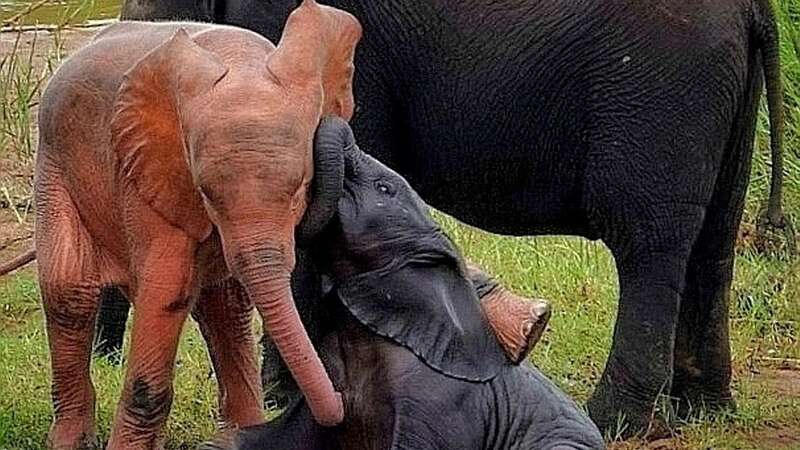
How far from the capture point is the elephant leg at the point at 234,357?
293 centimetres

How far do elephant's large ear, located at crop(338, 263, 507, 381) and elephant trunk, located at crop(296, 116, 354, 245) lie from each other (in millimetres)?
84

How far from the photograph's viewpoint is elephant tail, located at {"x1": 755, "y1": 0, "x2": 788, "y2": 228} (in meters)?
3.74

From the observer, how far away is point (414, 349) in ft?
6.68

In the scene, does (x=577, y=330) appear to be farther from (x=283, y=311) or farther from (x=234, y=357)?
(x=283, y=311)

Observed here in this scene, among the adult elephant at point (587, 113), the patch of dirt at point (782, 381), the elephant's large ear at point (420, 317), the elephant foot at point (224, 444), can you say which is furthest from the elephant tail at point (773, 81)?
the elephant foot at point (224, 444)

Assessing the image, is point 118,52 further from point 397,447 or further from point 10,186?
point 10,186

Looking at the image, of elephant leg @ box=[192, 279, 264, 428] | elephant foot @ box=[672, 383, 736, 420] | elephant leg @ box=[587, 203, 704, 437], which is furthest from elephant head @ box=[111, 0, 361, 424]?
elephant foot @ box=[672, 383, 736, 420]

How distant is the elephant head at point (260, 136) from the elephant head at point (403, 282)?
39mm

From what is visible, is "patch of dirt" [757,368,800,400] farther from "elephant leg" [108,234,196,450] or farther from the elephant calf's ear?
the elephant calf's ear

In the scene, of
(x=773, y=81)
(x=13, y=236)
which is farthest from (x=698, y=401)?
(x=13, y=236)

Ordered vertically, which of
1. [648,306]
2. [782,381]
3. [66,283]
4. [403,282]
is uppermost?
[403,282]

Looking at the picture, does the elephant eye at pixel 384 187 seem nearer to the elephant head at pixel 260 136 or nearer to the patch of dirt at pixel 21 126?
the elephant head at pixel 260 136

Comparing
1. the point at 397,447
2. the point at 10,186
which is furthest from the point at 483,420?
the point at 10,186

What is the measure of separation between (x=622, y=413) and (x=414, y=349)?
5.81ft
